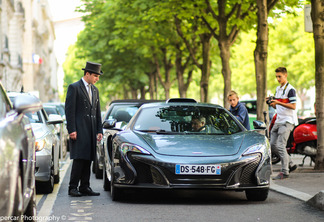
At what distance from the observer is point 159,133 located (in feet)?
29.8

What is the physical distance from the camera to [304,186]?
34.5 feet

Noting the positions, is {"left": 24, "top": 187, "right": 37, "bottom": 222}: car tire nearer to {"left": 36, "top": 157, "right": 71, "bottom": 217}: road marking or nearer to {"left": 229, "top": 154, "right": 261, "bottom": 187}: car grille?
{"left": 36, "top": 157, "right": 71, "bottom": 217}: road marking

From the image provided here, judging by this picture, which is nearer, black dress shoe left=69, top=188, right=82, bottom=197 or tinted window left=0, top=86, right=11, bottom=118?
tinted window left=0, top=86, right=11, bottom=118

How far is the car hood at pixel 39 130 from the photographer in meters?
10.2

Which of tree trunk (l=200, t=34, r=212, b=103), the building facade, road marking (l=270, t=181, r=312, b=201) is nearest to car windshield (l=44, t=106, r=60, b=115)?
the building facade

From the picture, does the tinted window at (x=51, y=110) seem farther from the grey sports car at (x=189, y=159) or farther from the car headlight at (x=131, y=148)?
the car headlight at (x=131, y=148)

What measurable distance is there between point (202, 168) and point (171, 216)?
973mm

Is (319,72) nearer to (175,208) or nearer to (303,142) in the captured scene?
(303,142)

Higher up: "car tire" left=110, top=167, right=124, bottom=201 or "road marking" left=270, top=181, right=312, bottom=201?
"car tire" left=110, top=167, right=124, bottom=201

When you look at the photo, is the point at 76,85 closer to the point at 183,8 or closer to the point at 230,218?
the point at 230,218

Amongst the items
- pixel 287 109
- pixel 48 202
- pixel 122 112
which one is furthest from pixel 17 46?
pixel 48 202

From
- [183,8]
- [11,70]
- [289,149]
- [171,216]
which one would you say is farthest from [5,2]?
[171,216]

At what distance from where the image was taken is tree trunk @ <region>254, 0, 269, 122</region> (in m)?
16.2

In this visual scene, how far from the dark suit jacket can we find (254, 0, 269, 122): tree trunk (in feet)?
23.8
